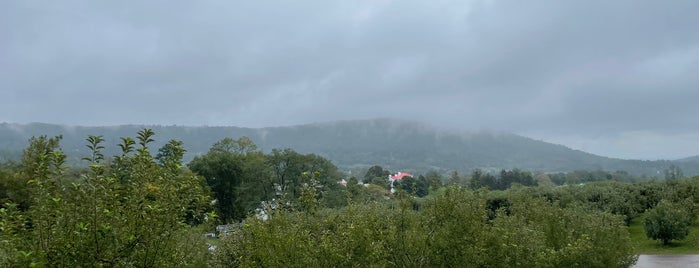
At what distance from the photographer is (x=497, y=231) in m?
10.4

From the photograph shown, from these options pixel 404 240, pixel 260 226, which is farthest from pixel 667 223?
pixel 260 226

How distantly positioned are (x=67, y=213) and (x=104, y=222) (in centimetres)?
42

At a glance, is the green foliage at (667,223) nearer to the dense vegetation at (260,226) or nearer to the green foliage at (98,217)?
the dense vegetation at (260,226)

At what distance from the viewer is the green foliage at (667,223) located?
93.8ft

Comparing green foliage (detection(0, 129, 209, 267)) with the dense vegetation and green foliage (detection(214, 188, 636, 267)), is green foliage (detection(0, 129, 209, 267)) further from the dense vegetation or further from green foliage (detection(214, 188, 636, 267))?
green foliage (detection(214, 188, 636, 267))

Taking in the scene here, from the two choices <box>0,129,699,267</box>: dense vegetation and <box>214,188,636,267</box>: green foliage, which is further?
<box>214,188,636,267</box>: green foliage

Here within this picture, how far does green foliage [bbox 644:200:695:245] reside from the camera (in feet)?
93.8

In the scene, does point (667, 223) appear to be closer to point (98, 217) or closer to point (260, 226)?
point (260, 226)

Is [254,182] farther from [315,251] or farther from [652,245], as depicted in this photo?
[315,251]

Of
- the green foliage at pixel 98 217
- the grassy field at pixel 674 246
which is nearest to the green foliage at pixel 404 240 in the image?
the green foliage at pixel 98 217

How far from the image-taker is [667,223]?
2864cm

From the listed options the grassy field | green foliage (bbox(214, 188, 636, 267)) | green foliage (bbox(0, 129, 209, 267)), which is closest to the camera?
green foliage (bbox(0, 129, 209, 267))

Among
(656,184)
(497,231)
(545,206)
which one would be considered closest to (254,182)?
(656,184)

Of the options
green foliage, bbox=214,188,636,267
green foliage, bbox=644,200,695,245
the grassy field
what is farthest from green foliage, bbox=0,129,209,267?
green foliage, bbox=644,200,695,245
